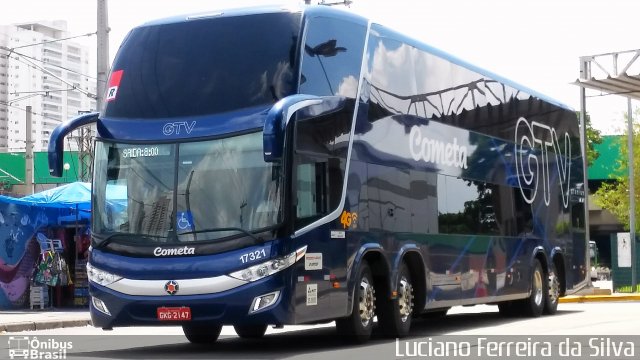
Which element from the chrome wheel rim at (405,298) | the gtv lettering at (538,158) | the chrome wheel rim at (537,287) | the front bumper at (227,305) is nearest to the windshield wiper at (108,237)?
the front bumper at (227,305)

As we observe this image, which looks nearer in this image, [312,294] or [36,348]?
[312,294]

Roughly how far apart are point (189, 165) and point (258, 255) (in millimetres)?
1438

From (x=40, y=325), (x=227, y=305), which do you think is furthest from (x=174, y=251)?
(x=40, y=325)

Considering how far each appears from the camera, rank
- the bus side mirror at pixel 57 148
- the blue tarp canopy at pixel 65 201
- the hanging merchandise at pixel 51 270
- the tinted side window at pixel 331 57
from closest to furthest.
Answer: the tinted side window at pixel 331 57
the bus side mirror at pixel 57 148
the blue tarp canopy at pixel 65 201
the hanging merchandise at pixel 51 270

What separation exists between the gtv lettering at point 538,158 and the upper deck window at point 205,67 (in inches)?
336

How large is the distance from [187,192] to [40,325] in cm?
845

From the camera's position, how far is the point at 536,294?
22281 mm

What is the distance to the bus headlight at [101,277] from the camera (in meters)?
13.8

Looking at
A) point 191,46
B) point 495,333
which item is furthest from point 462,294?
point 191,46

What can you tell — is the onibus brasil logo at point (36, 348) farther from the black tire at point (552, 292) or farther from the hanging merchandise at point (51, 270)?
the black tire at point (552, 292)

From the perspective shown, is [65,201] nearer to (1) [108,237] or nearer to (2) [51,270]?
(2) [51,270]

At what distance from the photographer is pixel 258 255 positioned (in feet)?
43.5

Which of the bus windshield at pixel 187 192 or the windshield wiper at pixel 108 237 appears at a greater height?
the bus windshield at pixel 187 192

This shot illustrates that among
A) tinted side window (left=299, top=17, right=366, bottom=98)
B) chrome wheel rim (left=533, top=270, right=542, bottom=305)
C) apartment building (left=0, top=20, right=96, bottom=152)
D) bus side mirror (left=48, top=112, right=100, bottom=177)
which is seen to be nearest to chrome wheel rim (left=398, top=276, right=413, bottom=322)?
tinted side window (left=299, top=17, right=366, bottom=98)
